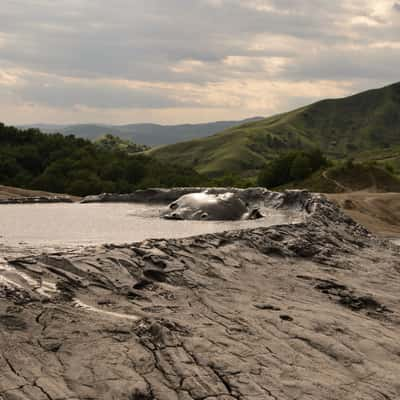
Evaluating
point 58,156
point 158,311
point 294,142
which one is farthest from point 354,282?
point 294,142

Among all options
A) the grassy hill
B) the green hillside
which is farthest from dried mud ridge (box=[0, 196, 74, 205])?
the green hillside

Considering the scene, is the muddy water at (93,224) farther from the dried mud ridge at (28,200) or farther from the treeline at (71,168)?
the treeline at (71,168)

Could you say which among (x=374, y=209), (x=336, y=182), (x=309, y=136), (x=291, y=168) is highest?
(x=309, y=136)

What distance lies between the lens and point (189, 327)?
7051 mm

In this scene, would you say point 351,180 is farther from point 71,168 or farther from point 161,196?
point 161,196

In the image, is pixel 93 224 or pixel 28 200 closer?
pixel 93 224

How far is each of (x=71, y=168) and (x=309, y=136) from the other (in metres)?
118

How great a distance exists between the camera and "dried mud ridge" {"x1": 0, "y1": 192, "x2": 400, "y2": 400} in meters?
5.75

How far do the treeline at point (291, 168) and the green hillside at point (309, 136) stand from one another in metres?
59.9

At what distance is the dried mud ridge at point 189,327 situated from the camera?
575 centimetres

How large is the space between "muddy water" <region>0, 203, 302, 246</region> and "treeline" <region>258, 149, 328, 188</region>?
39.4m

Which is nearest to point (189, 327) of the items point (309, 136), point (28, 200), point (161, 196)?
point (28, 200)

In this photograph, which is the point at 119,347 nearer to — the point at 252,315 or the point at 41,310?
the point at 41,310

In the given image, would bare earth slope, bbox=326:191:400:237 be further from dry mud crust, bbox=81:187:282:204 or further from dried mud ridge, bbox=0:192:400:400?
dried mud ridge, bbox=0:192:400:400
